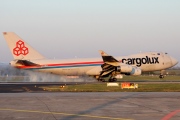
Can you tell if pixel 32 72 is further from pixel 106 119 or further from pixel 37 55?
pixel 106 119

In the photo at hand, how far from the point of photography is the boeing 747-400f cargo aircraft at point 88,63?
59875mm

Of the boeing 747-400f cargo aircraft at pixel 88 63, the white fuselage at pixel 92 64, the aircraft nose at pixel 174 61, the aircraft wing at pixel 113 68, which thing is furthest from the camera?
the aircraft nose at pixel 174 61

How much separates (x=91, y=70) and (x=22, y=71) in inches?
454

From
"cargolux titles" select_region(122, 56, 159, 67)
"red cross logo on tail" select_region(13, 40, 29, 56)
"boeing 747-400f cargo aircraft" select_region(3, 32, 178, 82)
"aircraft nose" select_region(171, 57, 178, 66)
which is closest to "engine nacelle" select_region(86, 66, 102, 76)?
"boeing 747-400f cargo aircraft" select_region(3, 32, 178, 82)

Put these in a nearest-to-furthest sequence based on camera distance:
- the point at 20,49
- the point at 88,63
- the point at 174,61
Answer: the point at 20,49
the point at 88,63
the point at 174,61

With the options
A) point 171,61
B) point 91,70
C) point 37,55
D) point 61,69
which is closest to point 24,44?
point 37,55

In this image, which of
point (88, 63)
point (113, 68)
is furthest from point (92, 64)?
point (113, 68)

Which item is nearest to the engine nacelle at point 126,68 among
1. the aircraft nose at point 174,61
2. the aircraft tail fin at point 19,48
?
the aircraft nose at point 174,61

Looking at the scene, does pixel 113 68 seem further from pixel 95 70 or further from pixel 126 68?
pixel 95 70

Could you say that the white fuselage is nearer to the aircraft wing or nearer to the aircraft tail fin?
the aircraft wing

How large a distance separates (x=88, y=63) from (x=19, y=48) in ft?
38.5

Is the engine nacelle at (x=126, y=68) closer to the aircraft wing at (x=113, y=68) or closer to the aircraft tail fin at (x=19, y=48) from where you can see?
the aircraft wing at (x=113, y=68)

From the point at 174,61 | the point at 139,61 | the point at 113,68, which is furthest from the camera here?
the point at 174,61

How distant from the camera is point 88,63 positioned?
2467 inches
